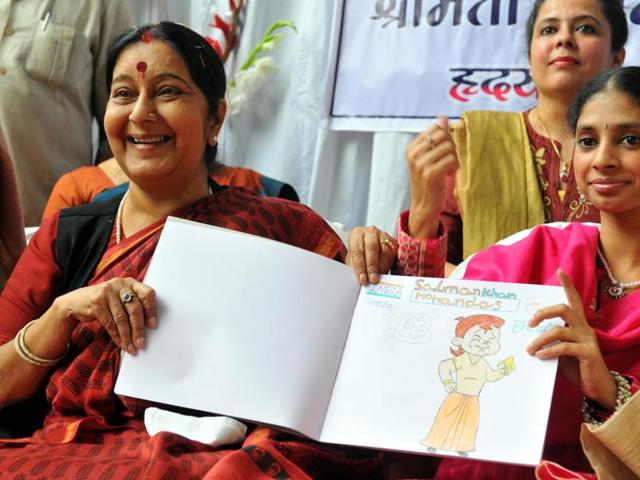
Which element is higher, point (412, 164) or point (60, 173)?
point (60, 173)

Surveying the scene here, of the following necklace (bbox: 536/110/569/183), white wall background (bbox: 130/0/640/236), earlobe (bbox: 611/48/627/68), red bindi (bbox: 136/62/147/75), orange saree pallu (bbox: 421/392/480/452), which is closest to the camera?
orange saree pallu (bbox: 421/392/480/452)

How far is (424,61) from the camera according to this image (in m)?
2.96

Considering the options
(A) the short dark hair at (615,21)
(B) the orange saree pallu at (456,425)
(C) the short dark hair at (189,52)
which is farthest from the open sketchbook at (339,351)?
(A) the short dark hair at (615,21)

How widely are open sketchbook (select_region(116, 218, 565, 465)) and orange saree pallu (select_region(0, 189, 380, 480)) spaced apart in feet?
0.21

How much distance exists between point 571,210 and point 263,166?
1.47m

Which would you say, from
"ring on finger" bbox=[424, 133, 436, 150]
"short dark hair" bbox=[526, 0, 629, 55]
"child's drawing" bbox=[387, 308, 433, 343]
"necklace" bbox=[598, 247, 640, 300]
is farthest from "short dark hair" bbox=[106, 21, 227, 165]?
"short dark hair" bbox=[526, 0, 629, 55]

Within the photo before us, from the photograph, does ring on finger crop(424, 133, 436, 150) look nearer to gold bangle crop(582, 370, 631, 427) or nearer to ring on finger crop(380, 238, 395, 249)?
ring on finger crop(380, 238, 395, 249)

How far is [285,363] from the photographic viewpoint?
1.45 metres

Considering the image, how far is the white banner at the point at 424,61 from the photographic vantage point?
285 cm

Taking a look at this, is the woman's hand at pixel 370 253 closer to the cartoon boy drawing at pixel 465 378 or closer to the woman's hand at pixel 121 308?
the cartoon boy drawing at pixel 465 378

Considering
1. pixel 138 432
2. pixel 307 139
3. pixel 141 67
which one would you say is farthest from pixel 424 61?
pixel 138 432

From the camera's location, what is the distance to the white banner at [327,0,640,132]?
2850 millimetres

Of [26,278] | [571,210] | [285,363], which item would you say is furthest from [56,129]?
[285,363]

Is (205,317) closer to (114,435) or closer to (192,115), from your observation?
(114,435)
